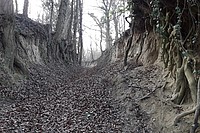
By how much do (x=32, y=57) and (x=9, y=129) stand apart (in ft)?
28.9

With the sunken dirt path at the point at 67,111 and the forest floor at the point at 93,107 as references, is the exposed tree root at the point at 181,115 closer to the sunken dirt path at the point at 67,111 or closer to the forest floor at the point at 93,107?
the forest floor at the point at 93,107

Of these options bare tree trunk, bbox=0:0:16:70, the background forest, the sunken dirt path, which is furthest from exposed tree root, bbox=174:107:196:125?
bare tree trunk, bbox=0:0:16:70

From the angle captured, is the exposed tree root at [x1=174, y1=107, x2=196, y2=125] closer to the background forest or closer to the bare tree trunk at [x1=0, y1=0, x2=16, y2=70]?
the background forest

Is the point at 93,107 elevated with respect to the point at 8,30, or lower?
lower

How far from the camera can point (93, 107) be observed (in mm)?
7527

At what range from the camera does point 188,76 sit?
5.63 metres

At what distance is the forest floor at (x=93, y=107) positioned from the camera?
5.94 meters

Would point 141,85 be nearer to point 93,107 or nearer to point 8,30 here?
point 93,107

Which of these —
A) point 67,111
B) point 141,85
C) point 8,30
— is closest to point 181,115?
point 141,85

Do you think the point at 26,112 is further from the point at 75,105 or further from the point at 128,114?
the point at 128,114

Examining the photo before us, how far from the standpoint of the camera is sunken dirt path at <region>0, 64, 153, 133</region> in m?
5.97

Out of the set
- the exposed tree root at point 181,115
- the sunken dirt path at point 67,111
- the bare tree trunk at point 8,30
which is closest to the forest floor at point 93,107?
the sunken dirt path at point 67,111

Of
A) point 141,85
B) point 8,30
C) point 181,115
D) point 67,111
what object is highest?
point 8,30

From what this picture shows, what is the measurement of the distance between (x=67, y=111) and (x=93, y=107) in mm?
839
